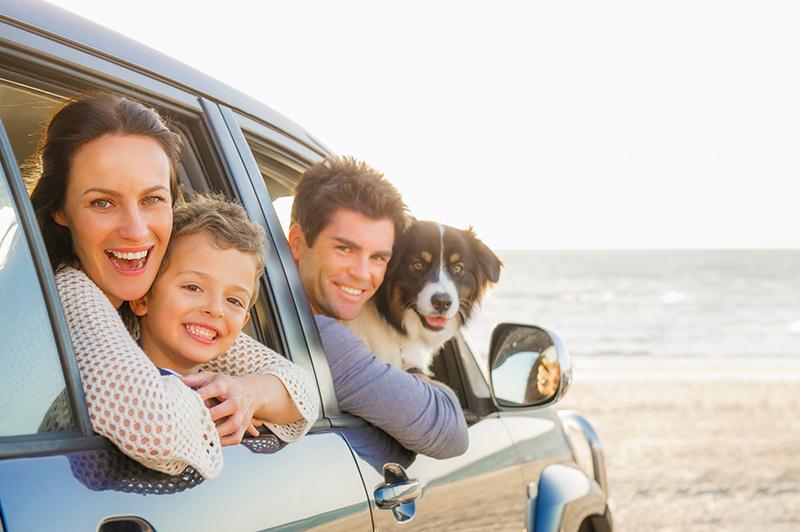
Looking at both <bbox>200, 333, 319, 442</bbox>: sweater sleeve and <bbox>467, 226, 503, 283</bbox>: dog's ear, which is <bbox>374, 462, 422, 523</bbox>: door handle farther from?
<bbox>467, 226, 503, 283</bbox>: dog's ear

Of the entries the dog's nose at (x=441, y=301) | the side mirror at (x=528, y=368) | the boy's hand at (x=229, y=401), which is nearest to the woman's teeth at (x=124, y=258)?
the boy's hand at (x=229, y=401)

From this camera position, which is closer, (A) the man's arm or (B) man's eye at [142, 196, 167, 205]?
(B) man's eye at [142, 196, 167, 205]

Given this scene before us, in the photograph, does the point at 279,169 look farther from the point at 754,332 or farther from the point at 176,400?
the point at 754,332

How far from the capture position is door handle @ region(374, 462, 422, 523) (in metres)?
2.30

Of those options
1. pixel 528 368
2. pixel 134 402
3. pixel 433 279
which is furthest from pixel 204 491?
pixel 433 279

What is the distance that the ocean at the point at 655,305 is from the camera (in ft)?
112

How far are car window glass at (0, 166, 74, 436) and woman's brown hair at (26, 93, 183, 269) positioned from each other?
369 mm

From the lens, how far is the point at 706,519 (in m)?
8.28

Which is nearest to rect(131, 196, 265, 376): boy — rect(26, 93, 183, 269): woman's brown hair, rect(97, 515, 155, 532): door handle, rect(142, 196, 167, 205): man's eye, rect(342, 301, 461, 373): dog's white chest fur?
rect(142, 196, 167, 205): man's eye

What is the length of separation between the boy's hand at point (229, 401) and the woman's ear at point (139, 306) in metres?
0.22

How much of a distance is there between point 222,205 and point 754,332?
38.6 meters

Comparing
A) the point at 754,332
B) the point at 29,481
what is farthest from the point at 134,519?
the point at 754,332

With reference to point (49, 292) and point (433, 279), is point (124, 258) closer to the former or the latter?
point (49, 292)

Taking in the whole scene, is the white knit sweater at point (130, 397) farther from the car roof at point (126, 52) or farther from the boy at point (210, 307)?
the car roof at point (126, 52)
